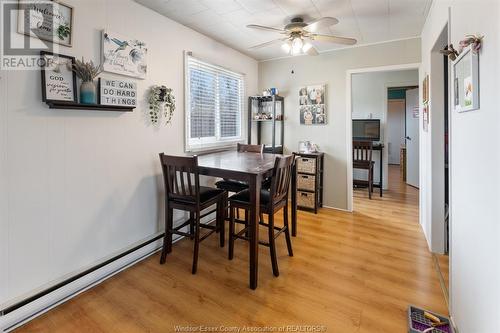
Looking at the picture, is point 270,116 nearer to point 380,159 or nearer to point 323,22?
point 323,22

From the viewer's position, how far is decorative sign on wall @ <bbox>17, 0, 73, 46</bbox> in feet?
5.55

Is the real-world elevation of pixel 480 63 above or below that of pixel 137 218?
above

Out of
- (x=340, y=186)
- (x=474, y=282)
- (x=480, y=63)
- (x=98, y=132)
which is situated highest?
(x=480, y=63)

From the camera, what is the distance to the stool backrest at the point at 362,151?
4758 mm

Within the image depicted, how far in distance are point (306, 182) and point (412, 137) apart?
2959 millimetres

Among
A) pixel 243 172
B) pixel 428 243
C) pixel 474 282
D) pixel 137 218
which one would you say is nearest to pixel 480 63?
pixel 474 282

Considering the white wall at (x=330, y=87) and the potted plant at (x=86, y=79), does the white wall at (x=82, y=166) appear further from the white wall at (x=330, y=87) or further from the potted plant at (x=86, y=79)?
the white wall at (x=330, y=87)

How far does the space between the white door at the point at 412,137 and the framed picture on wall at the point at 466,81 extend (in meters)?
4.18

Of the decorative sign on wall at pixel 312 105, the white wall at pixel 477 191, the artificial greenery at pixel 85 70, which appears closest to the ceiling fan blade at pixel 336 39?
the white wall at pixel 477 191

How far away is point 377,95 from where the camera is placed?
5.24 m

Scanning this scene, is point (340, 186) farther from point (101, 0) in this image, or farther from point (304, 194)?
point (101, 0)

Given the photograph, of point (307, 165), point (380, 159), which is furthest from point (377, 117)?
point (307, 165)

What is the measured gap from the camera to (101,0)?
6.99ft

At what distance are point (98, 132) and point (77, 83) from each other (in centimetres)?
39
